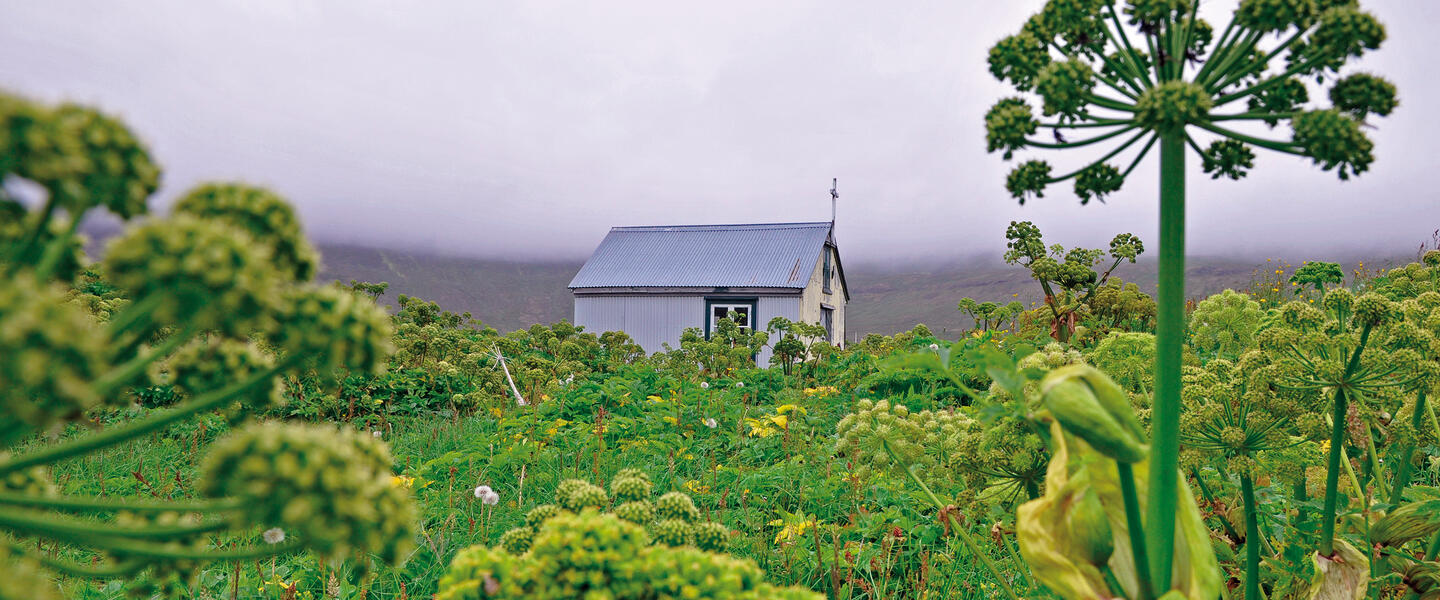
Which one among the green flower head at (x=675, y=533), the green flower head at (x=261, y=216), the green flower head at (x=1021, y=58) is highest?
the green flower head at (x=1021, y=58)

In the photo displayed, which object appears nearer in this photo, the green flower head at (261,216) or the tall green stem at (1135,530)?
the green flower head at (261,216)

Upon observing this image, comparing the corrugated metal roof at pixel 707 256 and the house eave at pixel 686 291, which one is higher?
the corrugated metal roof at pixel 707 256

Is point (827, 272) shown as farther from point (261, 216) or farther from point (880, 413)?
point (261, 216)

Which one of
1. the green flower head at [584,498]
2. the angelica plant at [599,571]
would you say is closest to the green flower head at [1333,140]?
the angelica plant at [599,571]

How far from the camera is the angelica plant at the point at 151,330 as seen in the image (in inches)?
23.9

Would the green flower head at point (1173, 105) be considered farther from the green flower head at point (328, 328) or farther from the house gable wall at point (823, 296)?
the house gable wall at point (823, 296)

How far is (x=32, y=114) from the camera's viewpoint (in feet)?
2.06

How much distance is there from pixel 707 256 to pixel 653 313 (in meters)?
3.55

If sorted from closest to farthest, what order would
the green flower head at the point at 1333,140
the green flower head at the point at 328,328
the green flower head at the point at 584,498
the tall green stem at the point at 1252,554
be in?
the green flower head at the point at 328,328
the green flower head at the point at 1333,140
the green flower head at the point at 584,498
the tall green stem at the point at 1252,554

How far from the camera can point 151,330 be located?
0.77 m

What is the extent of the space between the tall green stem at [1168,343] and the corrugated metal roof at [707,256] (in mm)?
25031

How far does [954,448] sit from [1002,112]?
1.62 meters

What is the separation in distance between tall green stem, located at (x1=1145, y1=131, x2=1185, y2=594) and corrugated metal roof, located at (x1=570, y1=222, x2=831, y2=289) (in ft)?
82.1

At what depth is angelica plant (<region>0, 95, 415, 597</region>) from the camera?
607 mm
